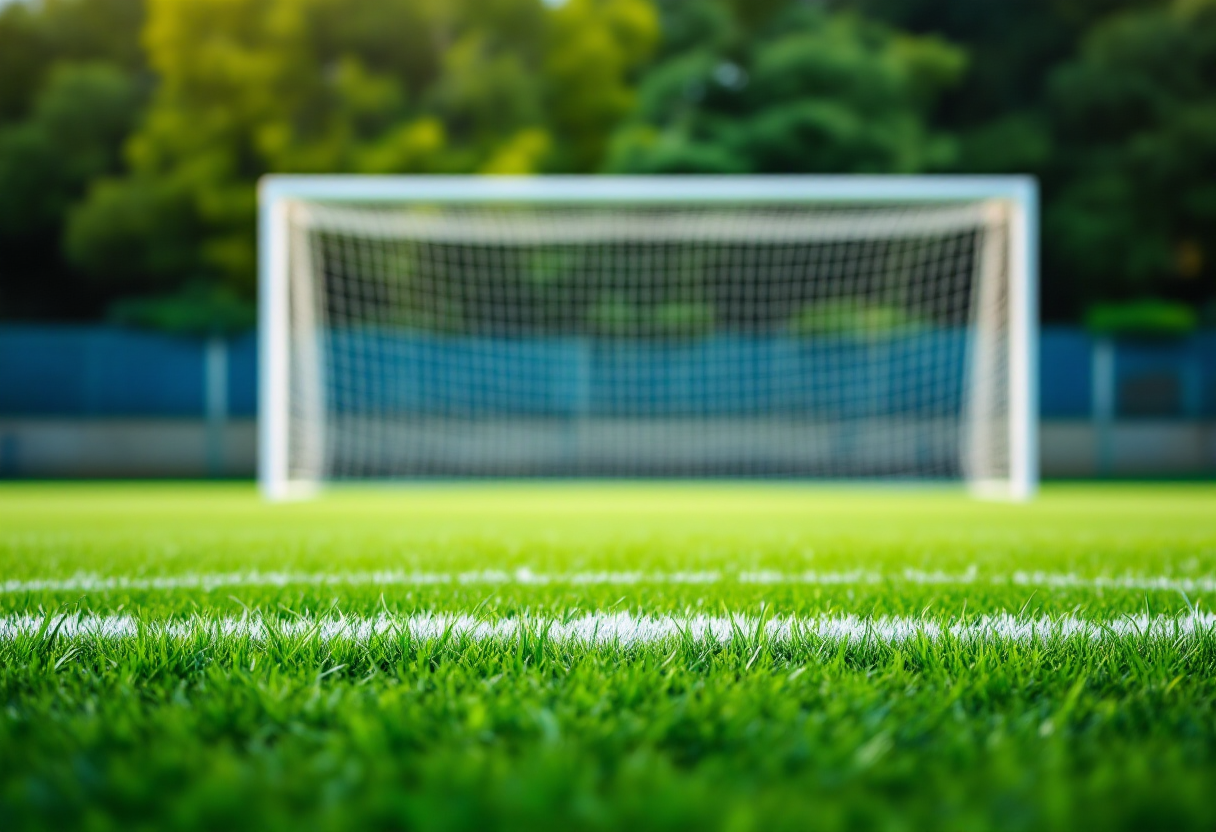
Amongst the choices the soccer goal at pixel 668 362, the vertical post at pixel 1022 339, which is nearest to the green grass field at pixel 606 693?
the vertical post at pixel 1022 339

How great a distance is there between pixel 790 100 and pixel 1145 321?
6.12 m

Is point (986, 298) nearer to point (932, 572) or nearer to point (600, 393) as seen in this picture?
point (600, 393)

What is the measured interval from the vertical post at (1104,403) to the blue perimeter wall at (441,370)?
81 cm

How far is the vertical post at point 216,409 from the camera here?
11344mm

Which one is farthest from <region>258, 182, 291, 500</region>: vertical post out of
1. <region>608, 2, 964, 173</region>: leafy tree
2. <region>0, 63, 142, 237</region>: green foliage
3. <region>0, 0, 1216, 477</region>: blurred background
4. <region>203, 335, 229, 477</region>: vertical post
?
<region>0, 63, 142, 237</region>: green foliage

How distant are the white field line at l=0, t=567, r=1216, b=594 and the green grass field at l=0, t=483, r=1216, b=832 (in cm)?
2

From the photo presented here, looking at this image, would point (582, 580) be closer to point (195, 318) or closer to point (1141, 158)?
point (195, 318)

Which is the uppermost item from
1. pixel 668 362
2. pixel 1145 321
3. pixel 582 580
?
pixel 1145 321

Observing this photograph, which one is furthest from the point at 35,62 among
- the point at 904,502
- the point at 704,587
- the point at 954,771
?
the point at 954,771

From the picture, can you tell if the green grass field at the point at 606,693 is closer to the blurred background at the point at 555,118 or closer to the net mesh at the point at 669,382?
the net mesh at the point at 669,382

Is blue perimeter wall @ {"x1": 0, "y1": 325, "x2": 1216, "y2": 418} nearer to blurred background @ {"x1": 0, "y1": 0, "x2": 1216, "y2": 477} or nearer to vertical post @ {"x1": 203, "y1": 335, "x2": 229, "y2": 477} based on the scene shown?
vertical post @ {"x1": 203, "y1": 335, "x2": 229, "y2": 477}

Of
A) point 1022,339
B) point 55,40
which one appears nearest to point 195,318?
point 55,40

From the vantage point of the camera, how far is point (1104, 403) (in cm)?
1172

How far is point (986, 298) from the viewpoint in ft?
26.5
